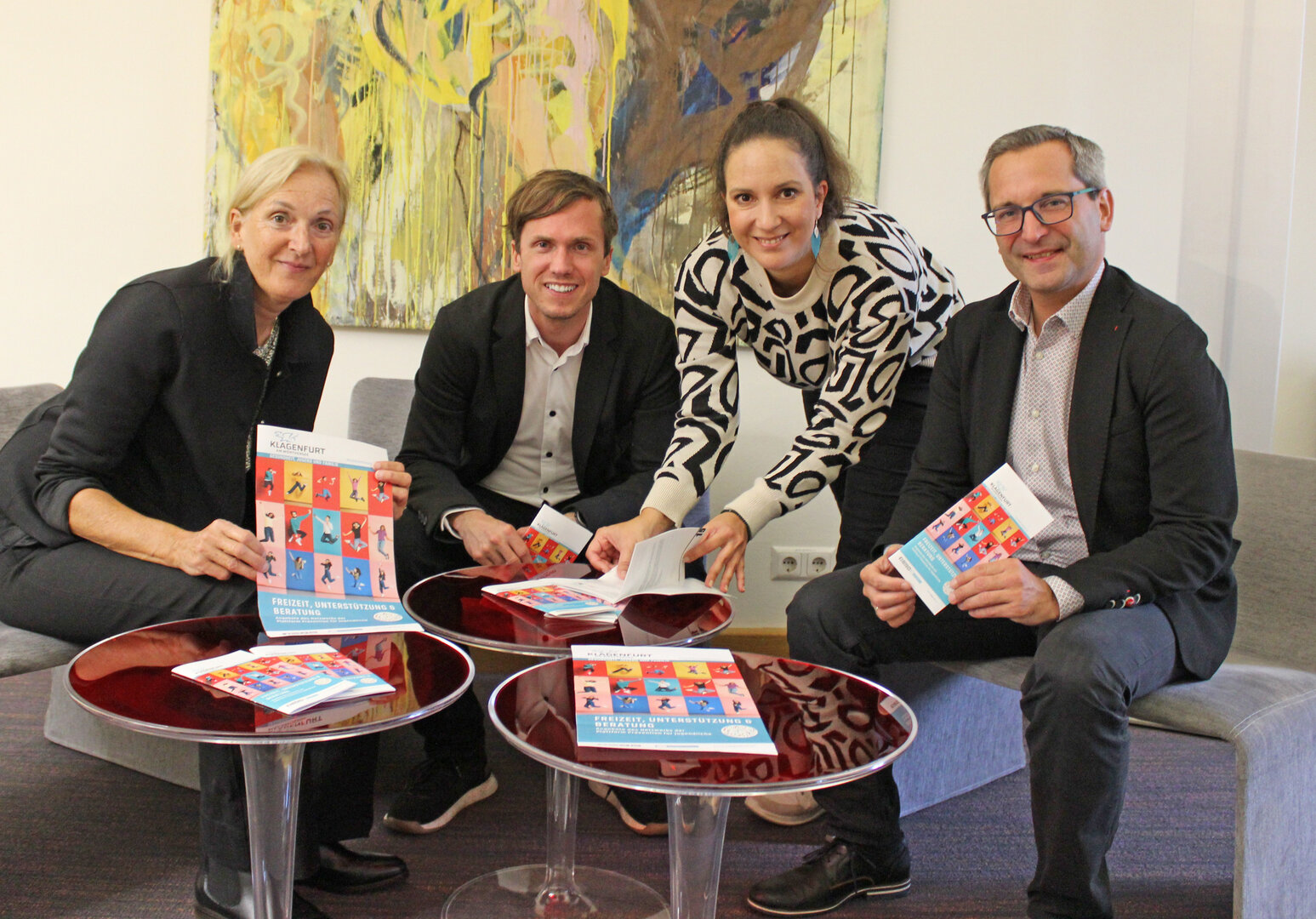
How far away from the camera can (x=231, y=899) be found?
1.72 m

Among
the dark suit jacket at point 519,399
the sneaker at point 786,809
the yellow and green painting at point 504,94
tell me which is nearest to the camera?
the sneaker at point 786,809

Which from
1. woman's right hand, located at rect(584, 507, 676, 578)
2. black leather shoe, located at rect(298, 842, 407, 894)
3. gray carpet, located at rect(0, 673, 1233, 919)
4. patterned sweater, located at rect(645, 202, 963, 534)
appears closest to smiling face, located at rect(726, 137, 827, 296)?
patterned sweater, located at rect(645, 202, 963, 534)

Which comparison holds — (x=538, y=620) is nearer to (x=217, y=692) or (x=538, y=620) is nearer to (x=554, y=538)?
(x=554, y=538)

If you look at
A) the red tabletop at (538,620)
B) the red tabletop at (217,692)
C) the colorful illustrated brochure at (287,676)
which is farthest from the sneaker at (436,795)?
the colorful illustrated brochure at (287,676)

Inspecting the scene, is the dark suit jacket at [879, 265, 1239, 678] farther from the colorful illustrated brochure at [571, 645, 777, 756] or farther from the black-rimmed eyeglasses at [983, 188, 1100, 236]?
the colorful illustrated brochure at [571, 645, 777, 756]

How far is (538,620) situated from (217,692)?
592mm

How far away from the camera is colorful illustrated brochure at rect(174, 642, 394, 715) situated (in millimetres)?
1340

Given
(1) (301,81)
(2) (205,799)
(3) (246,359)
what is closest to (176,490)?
(3) (246,359)

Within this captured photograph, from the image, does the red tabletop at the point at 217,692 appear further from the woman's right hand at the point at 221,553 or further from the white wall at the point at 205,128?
the white wall at the point at 205,128

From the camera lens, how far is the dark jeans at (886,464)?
2432 millimetres

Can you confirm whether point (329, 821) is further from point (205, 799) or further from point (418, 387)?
point (418, 387)

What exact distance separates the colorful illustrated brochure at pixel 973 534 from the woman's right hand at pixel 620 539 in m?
0.58

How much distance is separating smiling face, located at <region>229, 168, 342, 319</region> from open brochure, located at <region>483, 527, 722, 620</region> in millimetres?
778

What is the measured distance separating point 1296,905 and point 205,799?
6.15ft
